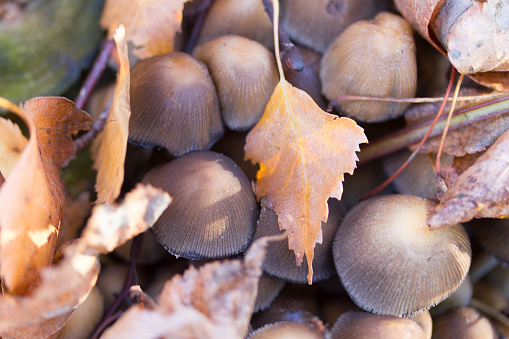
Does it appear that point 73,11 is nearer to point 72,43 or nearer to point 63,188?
point 72,43

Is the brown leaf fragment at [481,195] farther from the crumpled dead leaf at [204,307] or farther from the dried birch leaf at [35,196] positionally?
the dried birch leaf at [35,196]

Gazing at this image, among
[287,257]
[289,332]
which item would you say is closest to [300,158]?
[287,257]

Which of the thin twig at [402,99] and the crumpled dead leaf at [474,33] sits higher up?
the crumpled dead leaf at [474,33]

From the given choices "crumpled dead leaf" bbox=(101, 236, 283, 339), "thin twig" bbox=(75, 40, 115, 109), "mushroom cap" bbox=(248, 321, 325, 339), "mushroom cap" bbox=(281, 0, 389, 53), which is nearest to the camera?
"crumpled dead leaf" bbox=(101, 236, 283, 339)

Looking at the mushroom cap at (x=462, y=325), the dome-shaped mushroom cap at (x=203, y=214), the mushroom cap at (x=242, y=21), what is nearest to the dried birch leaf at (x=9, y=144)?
the dome-shaped mushroom cap at (x=203, y=214)

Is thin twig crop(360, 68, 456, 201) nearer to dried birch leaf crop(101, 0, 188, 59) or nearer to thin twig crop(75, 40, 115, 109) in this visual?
dried birch leaf crop(101, 0, 188, 59)

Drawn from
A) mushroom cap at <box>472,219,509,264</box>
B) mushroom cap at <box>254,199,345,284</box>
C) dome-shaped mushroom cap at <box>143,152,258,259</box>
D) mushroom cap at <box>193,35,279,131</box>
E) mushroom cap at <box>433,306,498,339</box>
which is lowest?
mushroom cap at <box>433,306,498,339</box>

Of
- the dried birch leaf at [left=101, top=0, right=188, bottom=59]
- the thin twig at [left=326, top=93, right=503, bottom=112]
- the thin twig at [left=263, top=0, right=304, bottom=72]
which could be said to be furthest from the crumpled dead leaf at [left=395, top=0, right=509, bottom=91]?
the dried birch leaf at [left=101, top=0, right=188, bottom=59]
